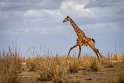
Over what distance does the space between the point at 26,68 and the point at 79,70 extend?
132 inches

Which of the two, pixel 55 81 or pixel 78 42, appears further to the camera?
pixel 78 42

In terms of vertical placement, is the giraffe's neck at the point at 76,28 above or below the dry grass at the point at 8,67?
above

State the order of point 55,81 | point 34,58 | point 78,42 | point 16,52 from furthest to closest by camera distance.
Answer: point 78,42
point 34,58
point 16,52
point 55,81

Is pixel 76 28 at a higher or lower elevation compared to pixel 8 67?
higher

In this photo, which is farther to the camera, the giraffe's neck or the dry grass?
the giraffe's neck

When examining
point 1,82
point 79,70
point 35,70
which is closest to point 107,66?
point 79,70

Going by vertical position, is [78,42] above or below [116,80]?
above

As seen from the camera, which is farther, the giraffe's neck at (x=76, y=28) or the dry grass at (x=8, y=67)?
the giraffe's neck at (x=76, y=28)

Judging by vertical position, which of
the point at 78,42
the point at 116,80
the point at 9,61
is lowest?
the point at 116,80

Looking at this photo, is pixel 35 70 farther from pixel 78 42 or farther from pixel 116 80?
pixel 116 80

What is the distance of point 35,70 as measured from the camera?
1861cm

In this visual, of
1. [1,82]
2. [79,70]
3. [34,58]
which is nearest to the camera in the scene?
[1,82]

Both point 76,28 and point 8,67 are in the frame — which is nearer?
point 8,67

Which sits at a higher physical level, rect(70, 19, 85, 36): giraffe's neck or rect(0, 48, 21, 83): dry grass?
rect(70, 19, 85, 36): giraffe's neck
